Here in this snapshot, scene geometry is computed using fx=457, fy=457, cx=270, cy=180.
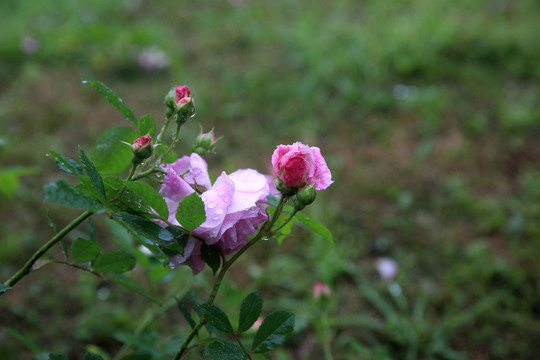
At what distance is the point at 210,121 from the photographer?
207 cm

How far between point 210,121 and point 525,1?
7.06ft

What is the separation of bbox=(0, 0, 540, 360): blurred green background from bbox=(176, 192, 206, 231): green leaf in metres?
0.32

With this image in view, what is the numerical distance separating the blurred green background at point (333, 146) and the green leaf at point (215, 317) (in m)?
0.24

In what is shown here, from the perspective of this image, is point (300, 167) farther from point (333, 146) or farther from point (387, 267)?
point (333, 146)

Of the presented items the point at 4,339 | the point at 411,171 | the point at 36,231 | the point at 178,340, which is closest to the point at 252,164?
the point at 411,171

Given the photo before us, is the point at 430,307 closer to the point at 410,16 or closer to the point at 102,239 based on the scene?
the point at 102,239

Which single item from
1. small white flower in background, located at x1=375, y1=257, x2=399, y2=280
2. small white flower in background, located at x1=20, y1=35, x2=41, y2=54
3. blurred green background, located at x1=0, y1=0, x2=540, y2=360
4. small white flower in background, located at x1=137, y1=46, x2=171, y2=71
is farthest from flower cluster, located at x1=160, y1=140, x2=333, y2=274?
small white flower in background, located at x1=20, y1=35, x2=41, y2=54

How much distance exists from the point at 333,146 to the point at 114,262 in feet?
4.71

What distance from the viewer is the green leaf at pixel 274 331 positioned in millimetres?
483

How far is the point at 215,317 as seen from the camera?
470mm

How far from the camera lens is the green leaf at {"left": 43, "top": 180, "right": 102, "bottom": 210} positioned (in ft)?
1.11

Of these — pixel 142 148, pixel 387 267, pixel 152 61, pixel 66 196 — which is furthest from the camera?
pixel 152 61

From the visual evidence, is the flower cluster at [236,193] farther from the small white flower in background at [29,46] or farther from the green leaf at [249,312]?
the small white flower in background at [29,46]

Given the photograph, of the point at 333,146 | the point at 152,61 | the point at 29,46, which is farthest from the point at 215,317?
the point at 29,46
